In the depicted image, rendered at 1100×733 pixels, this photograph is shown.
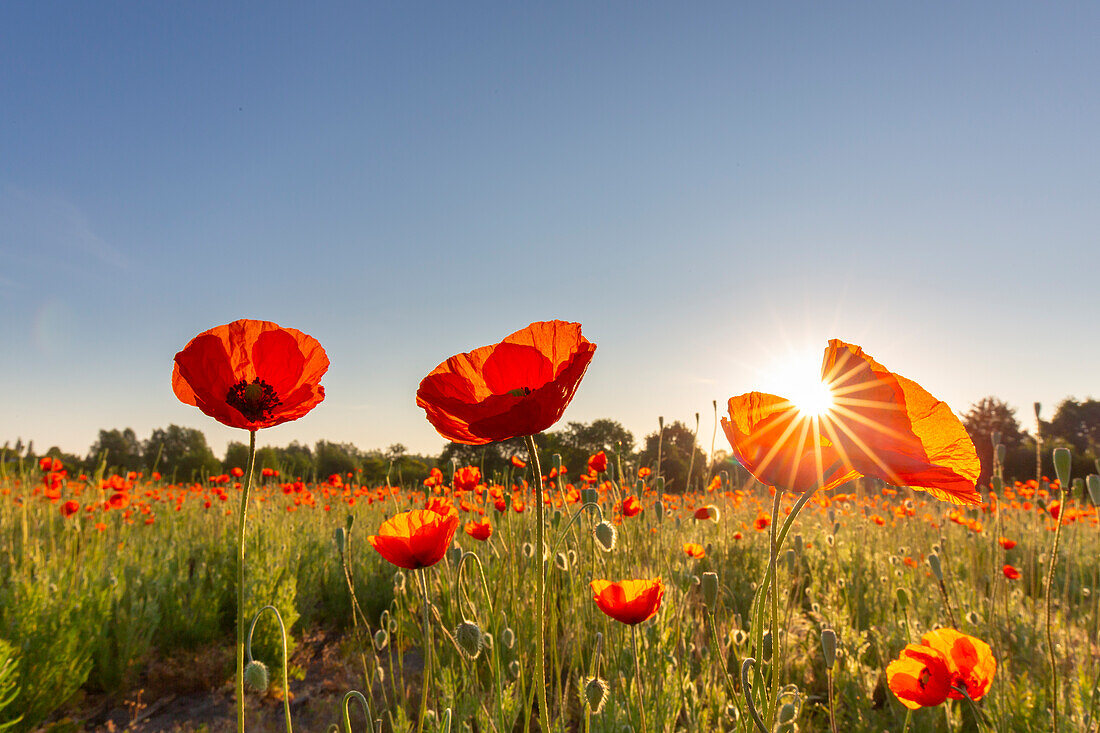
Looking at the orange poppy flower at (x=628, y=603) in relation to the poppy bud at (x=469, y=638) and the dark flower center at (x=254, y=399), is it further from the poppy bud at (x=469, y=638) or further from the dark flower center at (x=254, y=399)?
the dark flower center at (x=254, y=399)

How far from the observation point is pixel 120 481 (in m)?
4.70

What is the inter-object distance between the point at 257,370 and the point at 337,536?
2.78 feet

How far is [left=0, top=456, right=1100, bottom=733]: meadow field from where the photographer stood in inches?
78.9

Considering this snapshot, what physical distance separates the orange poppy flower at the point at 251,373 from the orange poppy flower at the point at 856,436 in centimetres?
71

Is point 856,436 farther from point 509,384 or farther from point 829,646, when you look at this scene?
point 829,646

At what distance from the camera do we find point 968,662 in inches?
56.1

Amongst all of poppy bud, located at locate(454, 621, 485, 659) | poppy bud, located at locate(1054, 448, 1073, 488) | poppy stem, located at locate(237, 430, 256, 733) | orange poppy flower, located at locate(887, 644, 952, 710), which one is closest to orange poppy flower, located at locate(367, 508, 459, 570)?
poppy bud, located at locate(454, 621, 485, 659)

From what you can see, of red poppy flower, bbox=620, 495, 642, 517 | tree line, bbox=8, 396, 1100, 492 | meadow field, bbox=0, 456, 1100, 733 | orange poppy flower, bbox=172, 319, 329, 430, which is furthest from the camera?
tree line, bbox=8, 396, 1100, 492

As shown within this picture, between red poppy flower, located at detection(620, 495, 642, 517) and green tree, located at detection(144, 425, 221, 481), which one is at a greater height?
red poppy flower, located at detection(620, 495, 642, 517)

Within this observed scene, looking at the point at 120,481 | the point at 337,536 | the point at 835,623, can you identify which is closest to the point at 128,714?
the point at 337,536

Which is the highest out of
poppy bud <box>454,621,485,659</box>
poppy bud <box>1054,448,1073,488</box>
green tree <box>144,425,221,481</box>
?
poppy bud <box>1054,448,1073,488</box>

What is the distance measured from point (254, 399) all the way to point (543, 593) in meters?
0.55

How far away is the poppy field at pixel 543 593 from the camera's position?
2.56 feet

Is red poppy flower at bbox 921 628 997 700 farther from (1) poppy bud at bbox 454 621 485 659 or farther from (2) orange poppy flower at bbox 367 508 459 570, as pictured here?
(2) orange poppy flower at bbox 367 508 459 570
